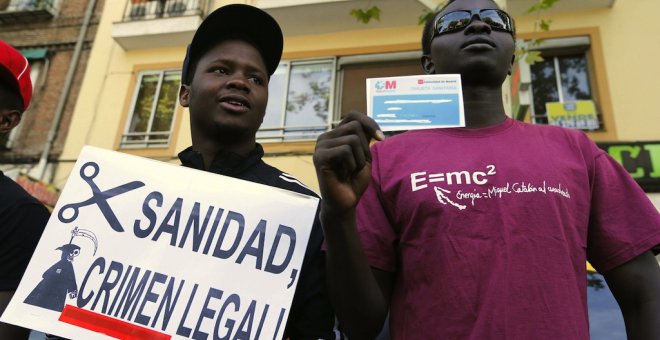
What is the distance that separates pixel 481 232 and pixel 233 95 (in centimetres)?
86

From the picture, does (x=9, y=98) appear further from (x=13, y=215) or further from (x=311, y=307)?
(x=311, y=307)

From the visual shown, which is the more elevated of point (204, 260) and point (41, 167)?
point (41, 167)

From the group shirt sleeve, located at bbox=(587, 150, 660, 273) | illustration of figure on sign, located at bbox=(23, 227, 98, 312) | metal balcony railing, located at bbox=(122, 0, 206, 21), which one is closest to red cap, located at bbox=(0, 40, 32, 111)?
illustration of figure on sign, located at bbox=(23, 227, 98, 312)

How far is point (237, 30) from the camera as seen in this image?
1.66 metres

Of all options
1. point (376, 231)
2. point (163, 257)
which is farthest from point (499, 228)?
point (163, 257)

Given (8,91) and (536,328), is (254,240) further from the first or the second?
(8,91)

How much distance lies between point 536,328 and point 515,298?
0.08 metres

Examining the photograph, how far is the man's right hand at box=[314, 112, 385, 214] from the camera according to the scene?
1021 mm

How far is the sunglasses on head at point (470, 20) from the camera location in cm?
154

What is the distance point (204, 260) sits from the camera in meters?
1.20

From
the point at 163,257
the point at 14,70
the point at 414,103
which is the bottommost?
the point at 163,257

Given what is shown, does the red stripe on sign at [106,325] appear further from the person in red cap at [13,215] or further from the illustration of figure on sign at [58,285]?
the person in red cap at [13,215]

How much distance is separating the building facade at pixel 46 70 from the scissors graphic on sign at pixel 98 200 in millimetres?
7502

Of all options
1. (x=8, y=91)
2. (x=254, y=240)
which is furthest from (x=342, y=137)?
(x=8, y=91)
